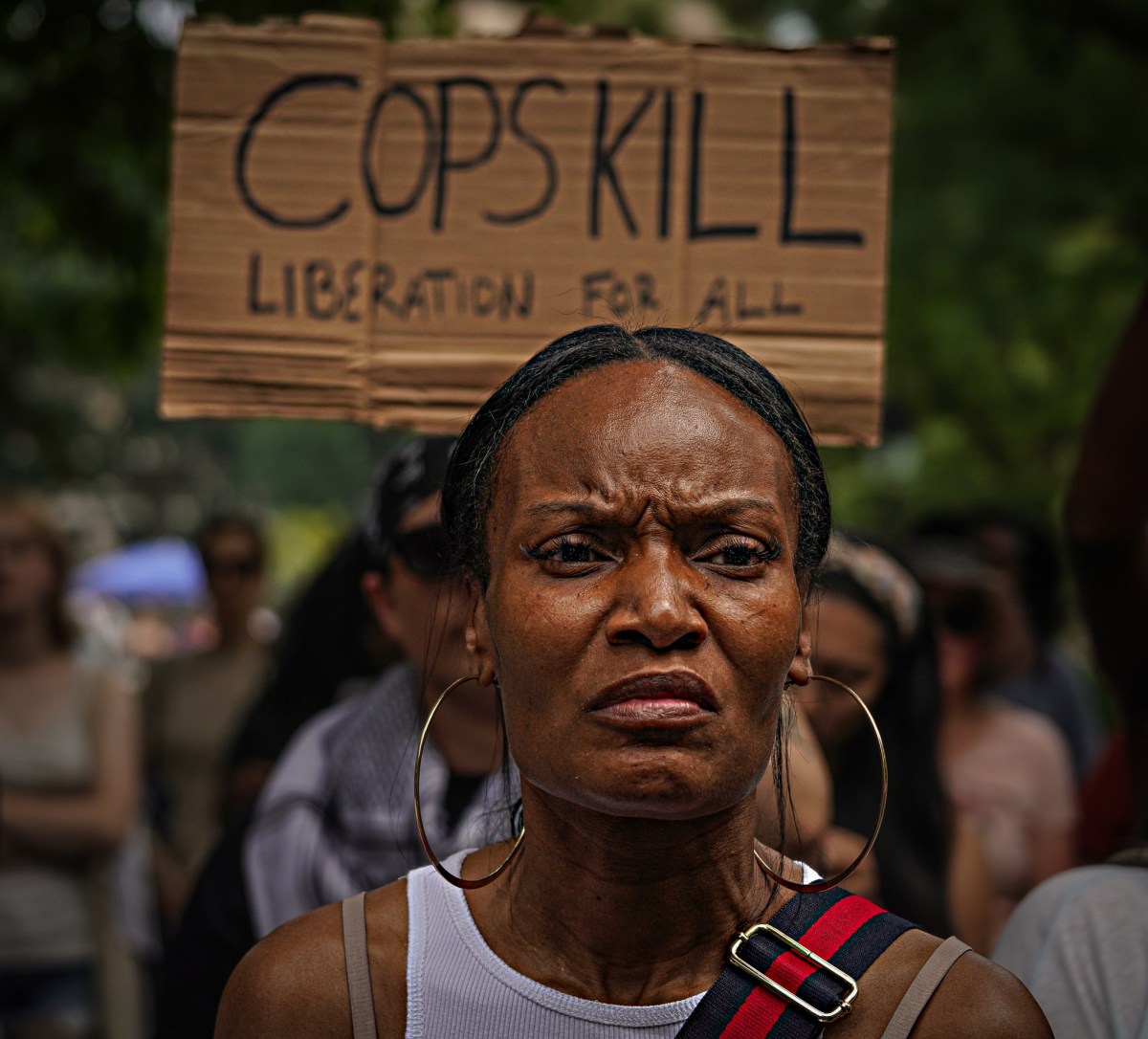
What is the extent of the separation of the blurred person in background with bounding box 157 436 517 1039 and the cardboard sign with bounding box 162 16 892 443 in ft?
0.85

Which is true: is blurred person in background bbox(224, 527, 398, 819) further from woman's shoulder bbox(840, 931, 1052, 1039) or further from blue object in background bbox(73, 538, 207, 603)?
blue object in background bbox(73, 538, 207, 603)

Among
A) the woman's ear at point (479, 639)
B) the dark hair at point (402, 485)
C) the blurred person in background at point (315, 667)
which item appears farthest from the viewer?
the blurred person in background at point (315, 667)

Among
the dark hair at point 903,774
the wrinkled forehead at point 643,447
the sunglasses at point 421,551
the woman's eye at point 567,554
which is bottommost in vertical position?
the dark hair at point 903,774

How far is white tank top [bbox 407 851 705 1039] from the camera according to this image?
5.54 ft

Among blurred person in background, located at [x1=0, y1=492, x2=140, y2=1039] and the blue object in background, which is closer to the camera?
blurred person in background, located at [x1=0, y1=492, x2=140, y2=1039]

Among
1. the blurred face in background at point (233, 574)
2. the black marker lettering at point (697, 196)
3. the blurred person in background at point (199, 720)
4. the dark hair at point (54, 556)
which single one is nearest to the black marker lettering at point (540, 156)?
the black marker lettering at point (697, 196)

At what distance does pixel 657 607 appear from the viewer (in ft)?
5.26

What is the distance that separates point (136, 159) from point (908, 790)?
366 cm

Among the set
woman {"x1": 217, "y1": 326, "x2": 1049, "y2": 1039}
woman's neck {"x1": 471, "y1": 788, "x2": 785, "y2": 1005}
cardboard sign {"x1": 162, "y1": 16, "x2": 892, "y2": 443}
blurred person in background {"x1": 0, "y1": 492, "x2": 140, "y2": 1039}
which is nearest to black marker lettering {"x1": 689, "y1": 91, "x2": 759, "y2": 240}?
cardboard sign {"x1": 162, "y1": 16, "x2": 892, "y2": 443}

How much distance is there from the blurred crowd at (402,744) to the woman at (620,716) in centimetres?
29

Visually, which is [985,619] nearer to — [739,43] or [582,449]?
[739,43]

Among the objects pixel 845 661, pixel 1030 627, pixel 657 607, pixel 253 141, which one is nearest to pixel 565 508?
pixel 657 607

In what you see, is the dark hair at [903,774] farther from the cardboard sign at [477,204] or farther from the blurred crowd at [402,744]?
the cardboard sign at [477,204]

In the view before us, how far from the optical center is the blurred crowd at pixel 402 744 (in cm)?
243
